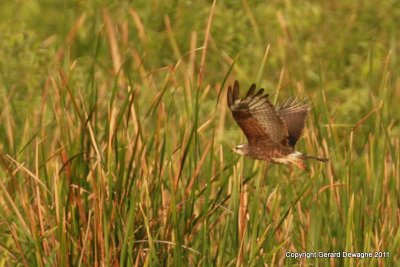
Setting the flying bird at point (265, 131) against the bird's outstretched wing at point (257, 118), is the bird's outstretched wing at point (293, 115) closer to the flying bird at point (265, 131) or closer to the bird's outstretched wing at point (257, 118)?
the flying bird at point (265, 131)

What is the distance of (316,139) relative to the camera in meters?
6.08

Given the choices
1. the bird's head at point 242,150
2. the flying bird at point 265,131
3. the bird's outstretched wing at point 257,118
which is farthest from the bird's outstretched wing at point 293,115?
the bird's head at point 242,150

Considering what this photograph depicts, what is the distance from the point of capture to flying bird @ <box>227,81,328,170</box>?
513 centimetres

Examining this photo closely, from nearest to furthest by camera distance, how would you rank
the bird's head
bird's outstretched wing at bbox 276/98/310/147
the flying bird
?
the flying bird < the bird's head < bird's outstretched wing at bbox 276/98/310/147

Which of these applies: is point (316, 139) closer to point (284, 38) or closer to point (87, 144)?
point (87, 144)

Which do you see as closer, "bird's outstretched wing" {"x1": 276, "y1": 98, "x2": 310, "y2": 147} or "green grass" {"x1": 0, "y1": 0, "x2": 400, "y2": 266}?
"green grass" {"x1": 0, "y1": 0, "x2": 400, "y2": 266}

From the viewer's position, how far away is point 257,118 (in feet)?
17.3

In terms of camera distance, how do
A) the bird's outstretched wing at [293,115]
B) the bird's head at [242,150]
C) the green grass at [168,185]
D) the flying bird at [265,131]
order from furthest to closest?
the bird's outstretched wing at [293,115] → the bird's head at [242,150] → the flying bird at [265,131] → the green grass at [168,185]

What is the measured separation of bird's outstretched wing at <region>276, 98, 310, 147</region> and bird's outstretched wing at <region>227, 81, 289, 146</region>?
132mm

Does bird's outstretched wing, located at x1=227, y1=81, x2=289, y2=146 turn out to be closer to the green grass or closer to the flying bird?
the flying bird

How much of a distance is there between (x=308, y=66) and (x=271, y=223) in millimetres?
3079

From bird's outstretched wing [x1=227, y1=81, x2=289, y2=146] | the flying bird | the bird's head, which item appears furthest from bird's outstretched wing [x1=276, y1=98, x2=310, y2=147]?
the bird's head

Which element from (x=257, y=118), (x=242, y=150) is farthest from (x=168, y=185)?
(x=257, y=118)

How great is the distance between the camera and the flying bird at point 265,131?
5.13 metres
